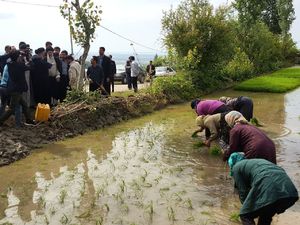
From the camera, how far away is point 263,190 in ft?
15.3

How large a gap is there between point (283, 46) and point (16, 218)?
43535 millimetres

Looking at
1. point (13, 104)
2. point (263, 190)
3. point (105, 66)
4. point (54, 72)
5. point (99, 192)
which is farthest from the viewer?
point (105, 66)

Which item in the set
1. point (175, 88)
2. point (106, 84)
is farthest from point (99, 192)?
point (175, 88)

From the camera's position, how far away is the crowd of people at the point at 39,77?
34.2 feet

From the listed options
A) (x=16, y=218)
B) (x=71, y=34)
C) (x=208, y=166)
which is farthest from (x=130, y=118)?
(x=16, y=218)

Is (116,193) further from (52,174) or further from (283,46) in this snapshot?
(283,46)

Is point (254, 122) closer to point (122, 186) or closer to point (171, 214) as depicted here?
point (122, 186)

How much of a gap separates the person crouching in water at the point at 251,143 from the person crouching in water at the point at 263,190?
0.88 m

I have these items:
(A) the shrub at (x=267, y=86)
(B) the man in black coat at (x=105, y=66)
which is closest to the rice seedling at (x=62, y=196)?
(B) the man in black coat at (x=105, y=66)

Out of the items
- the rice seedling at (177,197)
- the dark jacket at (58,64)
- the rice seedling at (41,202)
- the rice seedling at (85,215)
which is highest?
the dark jacket at (58,64)

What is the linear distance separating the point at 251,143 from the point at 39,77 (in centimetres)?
746

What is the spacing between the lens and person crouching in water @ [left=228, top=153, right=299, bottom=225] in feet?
15.2

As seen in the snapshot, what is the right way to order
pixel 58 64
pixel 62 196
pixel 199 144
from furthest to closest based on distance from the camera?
pixel 58 64 → pixel 199 144 → pixel 62 196

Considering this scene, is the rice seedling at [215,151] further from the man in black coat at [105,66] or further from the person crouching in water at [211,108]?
the man in black coat at [105,66]
